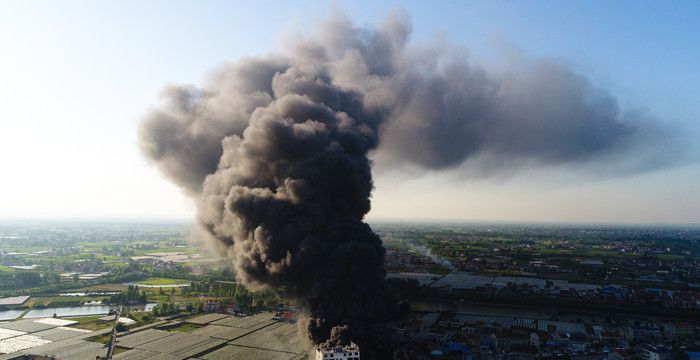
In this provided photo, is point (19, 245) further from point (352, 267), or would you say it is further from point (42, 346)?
point (352, 267)

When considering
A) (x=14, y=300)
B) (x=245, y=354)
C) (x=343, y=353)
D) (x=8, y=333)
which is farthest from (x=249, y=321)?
(x=14, y=300)

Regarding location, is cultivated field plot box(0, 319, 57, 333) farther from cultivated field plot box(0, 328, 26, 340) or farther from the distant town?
cultivated field plot box(0, 328, 26, 340)

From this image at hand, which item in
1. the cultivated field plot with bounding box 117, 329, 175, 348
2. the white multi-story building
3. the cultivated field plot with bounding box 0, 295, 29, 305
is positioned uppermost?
the white multi-story building

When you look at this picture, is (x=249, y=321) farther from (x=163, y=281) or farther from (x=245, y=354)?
(x=163, y=281)

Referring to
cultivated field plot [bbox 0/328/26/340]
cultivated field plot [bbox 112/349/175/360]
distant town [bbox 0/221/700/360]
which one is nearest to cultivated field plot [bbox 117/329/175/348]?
distant town [bbox 0/221/700/360]

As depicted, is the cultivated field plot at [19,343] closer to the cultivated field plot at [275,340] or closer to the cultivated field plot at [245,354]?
the cultivated field plot at [245,354]

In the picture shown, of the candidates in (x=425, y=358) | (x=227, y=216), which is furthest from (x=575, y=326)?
(x=227, y=216)
